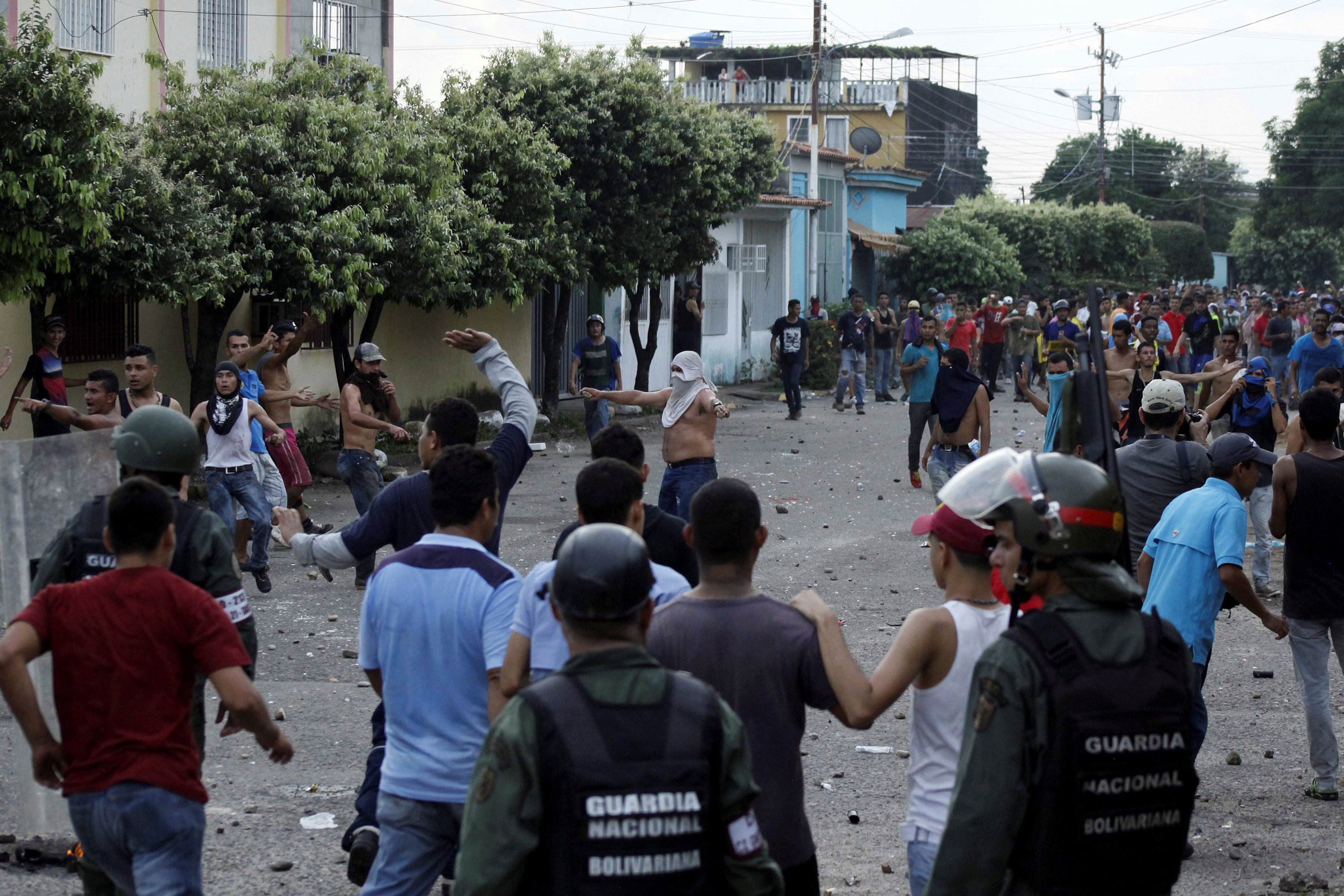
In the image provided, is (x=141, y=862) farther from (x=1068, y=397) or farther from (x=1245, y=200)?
(x=1245, y=200)

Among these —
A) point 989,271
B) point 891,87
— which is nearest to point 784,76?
point 891,87

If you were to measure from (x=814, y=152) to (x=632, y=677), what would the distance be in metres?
30.8

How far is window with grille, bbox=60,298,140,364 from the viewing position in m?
15.0

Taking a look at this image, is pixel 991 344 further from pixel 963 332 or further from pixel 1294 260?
pixel 1294 260

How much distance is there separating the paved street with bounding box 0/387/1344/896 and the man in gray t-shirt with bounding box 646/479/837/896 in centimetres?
84

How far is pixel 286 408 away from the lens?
11.8 metres

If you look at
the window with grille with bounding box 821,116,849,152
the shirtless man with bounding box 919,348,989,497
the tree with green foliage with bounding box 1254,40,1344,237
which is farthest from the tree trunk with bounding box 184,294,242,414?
the tree with green foliage with bounding box 1254,40,1344,237

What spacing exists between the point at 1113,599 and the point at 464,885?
51.6 inches

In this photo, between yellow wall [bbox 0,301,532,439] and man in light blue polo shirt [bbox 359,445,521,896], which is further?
yellow wall [bbox 0,301,532,439]

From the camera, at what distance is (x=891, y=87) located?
72.3 metres

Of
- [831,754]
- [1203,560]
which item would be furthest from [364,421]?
[1203,560]

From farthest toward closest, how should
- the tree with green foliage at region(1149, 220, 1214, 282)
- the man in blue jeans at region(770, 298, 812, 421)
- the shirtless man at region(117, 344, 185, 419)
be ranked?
the tree with green foliage at region(1149, 220, 1214, 282) → the man in blue jeans at region(770, 298, 812, 421) → the shirtless man at region(117, 344, 185, 419)

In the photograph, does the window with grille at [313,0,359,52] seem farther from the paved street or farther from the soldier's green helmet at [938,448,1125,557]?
the soldier's green helmet at [938,448,1125,557]

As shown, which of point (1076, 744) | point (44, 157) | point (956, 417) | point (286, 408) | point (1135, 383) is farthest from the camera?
point (956, 417)
